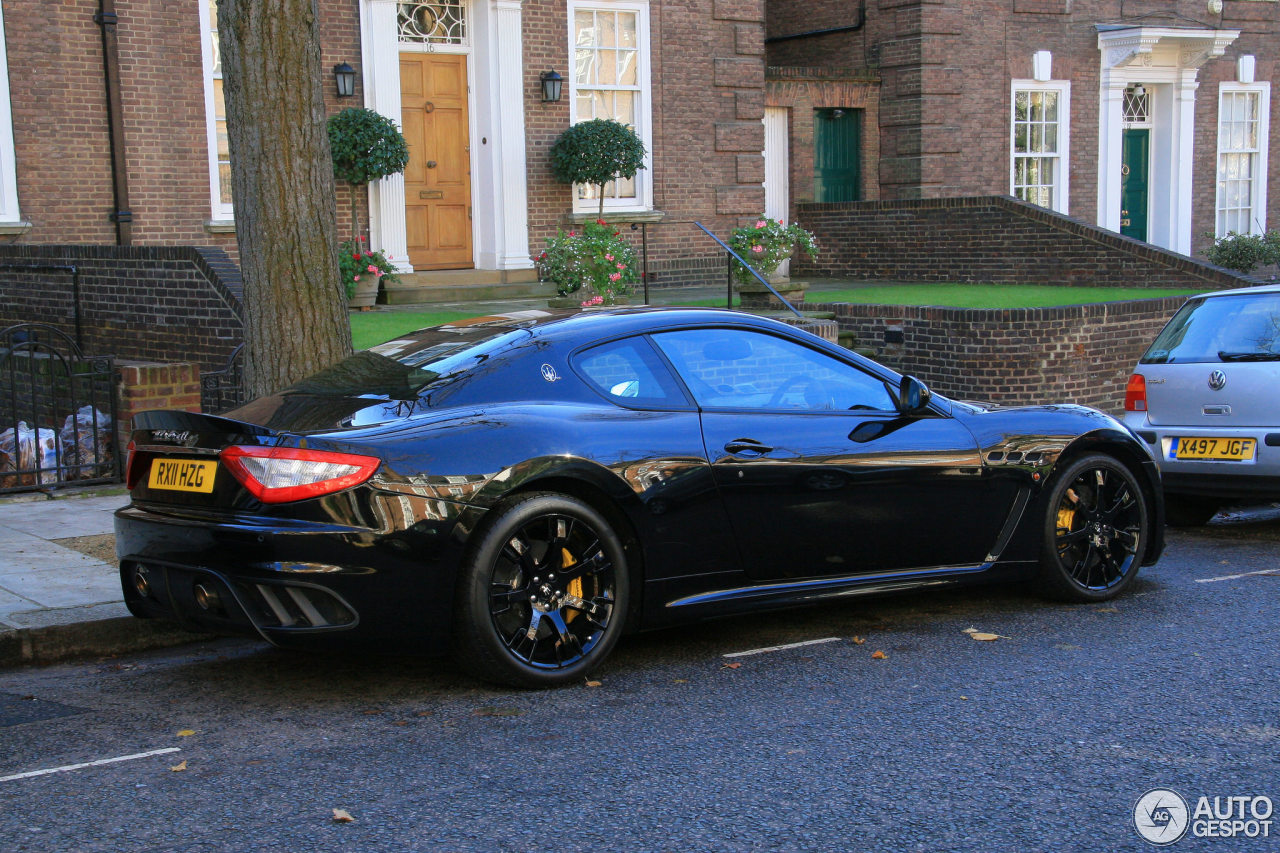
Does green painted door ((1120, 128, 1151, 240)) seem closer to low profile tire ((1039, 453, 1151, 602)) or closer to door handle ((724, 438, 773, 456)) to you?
low profile tire ((1039, 453, 1151, 602))

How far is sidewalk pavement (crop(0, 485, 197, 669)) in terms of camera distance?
5.79 m

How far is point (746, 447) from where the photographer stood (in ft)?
18.2

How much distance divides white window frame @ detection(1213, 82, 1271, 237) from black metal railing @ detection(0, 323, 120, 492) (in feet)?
74.1

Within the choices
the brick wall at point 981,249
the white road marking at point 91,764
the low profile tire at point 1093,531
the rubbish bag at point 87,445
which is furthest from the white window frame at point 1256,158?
the white road marking at point 91,764

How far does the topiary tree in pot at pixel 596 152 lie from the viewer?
1764cm

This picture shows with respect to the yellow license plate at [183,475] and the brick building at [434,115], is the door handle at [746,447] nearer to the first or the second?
the yellow license plate at [183,475]

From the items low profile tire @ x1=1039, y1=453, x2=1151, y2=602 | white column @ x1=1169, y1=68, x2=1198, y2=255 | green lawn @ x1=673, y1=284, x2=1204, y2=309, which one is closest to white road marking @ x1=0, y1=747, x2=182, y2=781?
low profile tire @ x1=1039, y1=453, x2=1151, y2=602

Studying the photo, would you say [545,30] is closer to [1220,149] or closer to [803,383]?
[803,383]

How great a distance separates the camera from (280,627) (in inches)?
187

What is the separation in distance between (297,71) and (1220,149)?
77.6 ft

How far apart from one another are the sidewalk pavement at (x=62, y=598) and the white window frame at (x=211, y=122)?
8.33 metres

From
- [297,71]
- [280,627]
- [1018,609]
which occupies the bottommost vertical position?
[1018,609]

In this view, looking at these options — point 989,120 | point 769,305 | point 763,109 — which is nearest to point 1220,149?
point 989,120

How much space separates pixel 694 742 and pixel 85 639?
2.96 meters
